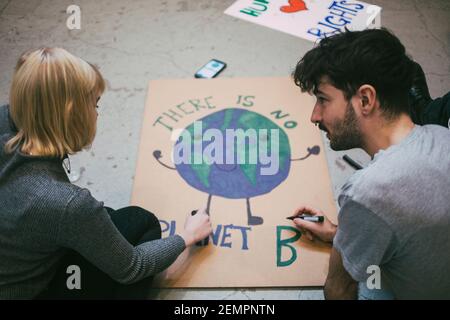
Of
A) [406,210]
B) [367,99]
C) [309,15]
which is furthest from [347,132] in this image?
[309,15]

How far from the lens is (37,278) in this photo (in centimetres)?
97

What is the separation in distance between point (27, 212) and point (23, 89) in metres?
0.25

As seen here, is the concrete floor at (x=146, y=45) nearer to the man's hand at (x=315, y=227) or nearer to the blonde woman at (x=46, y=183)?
the man's hand at (x=315, y=227)

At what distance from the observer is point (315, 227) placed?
1.31m

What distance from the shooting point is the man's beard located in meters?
1.01

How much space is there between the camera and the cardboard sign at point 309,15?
2146mm

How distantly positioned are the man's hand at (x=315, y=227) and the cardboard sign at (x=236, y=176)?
0.11 feet

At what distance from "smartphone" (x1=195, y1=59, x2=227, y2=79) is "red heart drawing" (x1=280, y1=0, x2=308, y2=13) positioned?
555 mm

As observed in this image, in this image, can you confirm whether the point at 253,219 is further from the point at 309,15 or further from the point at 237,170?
the point at 309,15

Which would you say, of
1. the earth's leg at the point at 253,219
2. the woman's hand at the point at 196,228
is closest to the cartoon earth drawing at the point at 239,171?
the earth's leg at the point at 253,219

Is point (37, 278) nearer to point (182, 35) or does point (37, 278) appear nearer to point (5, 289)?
point (5, 289)

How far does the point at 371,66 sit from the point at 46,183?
0.78 m

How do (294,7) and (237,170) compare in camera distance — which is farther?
(294,7)

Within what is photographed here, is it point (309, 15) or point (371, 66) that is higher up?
point (371, 66)
